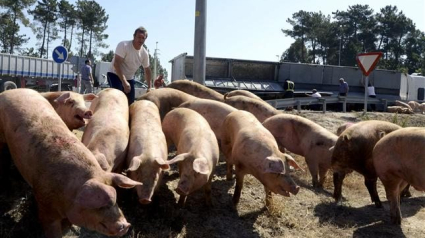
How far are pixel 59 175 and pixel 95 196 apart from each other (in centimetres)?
52

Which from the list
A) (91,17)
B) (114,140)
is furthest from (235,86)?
(91,17)

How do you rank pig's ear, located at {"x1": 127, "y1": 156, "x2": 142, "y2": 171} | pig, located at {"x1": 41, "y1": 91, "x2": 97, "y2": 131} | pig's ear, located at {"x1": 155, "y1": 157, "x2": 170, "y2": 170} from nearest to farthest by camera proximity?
pig's ear, located at {"x1": 127, "y1": 156, "x2": 142, "y2": 171} < pig's ear, located at {"x1": 155, "y1": 157, "x2": 170, "y2": 170} < pig, located at {"x1": 41, "y1": 91, "x2": 97, "y2": 131}

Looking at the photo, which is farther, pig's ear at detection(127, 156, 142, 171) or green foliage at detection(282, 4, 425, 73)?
green foliage at detection(282, 4, 425, 73)

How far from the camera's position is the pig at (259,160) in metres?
5.60

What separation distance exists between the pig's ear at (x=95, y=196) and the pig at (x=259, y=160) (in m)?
2.44

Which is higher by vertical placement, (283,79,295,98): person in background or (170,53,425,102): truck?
(170,53,425,102): truck

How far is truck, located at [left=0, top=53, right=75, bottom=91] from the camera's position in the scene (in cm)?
2824

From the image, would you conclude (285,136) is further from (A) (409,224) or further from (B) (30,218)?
(B) (30,218)

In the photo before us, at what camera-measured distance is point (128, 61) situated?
8594 mm

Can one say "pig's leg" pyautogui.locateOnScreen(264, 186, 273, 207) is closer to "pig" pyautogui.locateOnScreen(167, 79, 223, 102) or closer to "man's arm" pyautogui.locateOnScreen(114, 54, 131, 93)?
"man's arm" pyautogui.locateOnScreen(114, 54, 131, 93)

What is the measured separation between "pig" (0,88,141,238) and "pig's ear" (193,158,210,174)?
4.40 ft

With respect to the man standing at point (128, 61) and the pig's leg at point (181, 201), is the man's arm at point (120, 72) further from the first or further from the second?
the pig's leg at point (181, 201)

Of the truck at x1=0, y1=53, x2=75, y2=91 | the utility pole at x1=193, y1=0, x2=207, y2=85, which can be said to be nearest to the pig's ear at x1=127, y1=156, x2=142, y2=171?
the utility pole at x1=193, y1=0, x2=207, y2=85

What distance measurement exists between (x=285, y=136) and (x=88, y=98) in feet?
12.1
